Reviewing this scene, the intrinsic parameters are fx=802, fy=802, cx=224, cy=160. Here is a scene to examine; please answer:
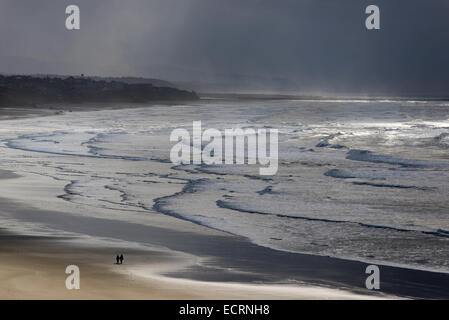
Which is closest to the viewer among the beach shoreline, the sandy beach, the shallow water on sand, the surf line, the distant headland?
the sandy beach

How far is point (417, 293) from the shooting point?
9672 mm

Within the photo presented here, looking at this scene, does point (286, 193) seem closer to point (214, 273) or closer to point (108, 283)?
point (214, 273)

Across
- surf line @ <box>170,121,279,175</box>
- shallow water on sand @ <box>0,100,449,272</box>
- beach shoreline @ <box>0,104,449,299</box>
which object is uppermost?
surf line @ <box>170,121,279,175</box>

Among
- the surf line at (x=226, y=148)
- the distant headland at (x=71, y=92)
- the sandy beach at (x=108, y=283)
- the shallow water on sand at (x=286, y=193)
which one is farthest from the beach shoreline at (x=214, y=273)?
the distant headland at (x=71, y=92)

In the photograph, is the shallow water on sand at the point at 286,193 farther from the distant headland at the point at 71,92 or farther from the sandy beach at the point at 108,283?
the distant headland at the point at 71,92

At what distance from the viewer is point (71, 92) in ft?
386

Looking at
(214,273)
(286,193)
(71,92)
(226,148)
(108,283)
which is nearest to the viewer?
(108,283)

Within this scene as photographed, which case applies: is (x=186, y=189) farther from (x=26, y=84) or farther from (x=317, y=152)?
(x=26, y=84)

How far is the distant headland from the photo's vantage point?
10262 cm

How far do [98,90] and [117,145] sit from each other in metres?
97.9

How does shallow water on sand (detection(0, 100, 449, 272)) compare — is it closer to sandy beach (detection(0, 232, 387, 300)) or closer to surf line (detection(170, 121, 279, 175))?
surf line (detection(170, 121, 279, 175))

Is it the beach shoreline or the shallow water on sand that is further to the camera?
the shallow water on sand

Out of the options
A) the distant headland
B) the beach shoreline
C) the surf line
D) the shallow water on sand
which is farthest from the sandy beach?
the distant headland

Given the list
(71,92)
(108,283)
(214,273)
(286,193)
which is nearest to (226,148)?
(286,193)
